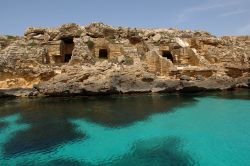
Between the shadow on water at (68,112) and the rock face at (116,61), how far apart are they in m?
1.42

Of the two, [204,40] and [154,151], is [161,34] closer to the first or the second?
[204,40]

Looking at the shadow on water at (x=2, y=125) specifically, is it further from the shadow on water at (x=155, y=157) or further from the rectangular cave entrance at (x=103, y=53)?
the rectangular cave entrance at (x=103, y=53)

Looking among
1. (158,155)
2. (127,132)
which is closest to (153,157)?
(158,155)

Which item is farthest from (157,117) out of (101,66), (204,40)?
(204,40)

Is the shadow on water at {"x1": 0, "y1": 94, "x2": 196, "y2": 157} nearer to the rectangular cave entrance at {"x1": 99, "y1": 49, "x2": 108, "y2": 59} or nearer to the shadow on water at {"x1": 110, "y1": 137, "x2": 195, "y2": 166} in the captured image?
the shadow on water at {"x1": 110, "y1": 137, "x2": 195, "y2": 166}

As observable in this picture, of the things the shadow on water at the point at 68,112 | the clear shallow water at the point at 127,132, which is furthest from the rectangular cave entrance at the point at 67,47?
the clear shallow water at the point at 127,132

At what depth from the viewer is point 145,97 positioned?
26.5 m

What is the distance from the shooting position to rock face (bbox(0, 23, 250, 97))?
90.7 ft

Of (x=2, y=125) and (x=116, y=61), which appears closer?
(x=2, y=125)

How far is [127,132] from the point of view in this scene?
16.0 m

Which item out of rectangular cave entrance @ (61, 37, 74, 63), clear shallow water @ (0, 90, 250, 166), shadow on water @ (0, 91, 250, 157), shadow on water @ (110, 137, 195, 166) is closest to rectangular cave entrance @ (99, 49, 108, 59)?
rectangular cave entrance @ (61, 37, 74, 63)

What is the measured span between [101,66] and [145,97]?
5562 mm

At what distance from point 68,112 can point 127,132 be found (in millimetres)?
6866

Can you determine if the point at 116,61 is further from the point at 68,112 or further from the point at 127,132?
the point at 127,132
